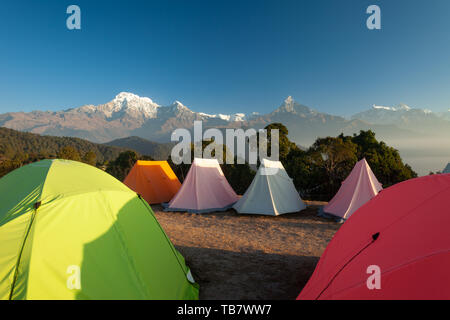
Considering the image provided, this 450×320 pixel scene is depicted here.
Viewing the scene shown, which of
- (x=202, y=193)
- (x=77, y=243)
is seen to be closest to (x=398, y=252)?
(x=77, y=243)

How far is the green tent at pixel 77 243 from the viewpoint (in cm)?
265

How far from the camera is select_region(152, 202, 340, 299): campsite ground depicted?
4.40 metres

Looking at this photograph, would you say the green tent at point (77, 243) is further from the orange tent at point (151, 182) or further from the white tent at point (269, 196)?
the orange tent at point (151, 182)

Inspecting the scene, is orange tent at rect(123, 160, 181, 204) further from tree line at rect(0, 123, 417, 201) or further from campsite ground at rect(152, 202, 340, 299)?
tree line at rect(0, 123, 417, 201)

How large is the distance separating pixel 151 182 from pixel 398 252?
1259 centimetres

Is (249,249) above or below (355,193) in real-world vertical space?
below

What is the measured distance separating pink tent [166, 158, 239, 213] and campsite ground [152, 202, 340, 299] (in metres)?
0.55

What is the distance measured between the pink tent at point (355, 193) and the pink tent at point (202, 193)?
15.6 ft

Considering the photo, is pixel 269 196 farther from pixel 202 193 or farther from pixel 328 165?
pixel 328 165

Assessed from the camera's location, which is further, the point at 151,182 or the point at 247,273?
the point at 151,182

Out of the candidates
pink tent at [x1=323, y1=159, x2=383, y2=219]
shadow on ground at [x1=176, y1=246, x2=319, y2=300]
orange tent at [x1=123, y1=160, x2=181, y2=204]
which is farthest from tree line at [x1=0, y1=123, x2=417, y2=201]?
shadow on ground at [x1=176, y1=246, x2=319, y2=300]

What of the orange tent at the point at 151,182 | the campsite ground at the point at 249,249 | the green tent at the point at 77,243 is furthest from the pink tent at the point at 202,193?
the green tent at the point at 77,243

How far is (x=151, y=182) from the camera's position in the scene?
530 inches
